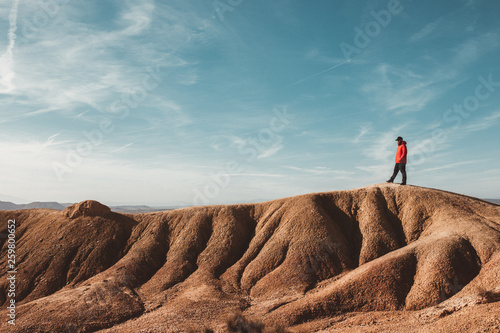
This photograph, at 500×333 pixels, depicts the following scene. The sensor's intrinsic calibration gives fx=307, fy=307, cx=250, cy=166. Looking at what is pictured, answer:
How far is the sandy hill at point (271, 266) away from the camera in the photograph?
66.5 feet

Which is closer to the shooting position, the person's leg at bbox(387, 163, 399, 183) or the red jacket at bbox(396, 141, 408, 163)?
the red jacket at bbox(396, 141, 408, 163)

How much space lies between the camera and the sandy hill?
20281 millimetres

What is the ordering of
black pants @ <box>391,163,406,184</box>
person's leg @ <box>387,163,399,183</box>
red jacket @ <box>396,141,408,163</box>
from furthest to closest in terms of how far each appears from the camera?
person's leg @ <box>387,163,399,183</box>
black pants @ <box>391,163,406,184</box>
red jacket @ <box>396,141,408,163</box>

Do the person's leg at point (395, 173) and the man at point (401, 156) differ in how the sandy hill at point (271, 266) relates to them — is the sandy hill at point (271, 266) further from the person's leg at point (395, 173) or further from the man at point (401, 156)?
the man at point (401, 156)

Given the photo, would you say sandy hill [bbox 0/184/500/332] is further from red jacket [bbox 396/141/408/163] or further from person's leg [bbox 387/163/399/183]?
red jacket [bbox 396/141/408/163]

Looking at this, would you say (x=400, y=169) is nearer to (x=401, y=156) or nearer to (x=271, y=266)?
(x=401, y=156)

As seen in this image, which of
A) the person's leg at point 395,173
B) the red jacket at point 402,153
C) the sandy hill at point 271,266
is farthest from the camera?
the person's leg at point 395,173

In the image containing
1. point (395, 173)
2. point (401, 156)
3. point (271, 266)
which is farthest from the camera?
point (395, 173)

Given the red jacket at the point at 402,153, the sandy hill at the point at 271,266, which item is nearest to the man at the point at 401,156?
the red jacket at the point at 402,153

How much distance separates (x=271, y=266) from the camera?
29.2 metres

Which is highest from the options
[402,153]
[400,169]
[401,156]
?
[402,153]

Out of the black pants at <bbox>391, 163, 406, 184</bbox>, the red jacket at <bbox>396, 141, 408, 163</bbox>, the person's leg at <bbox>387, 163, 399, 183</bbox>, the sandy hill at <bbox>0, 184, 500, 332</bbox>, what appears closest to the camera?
the sandy hill at <bbox>0, 184, 500, 332</bbox>

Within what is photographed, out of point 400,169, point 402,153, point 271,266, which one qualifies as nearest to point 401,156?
point 402,153

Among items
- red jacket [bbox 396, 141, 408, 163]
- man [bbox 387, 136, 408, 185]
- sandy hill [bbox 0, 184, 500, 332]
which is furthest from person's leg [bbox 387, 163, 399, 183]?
red jacket [bbox 396, 141, 408, 163]
